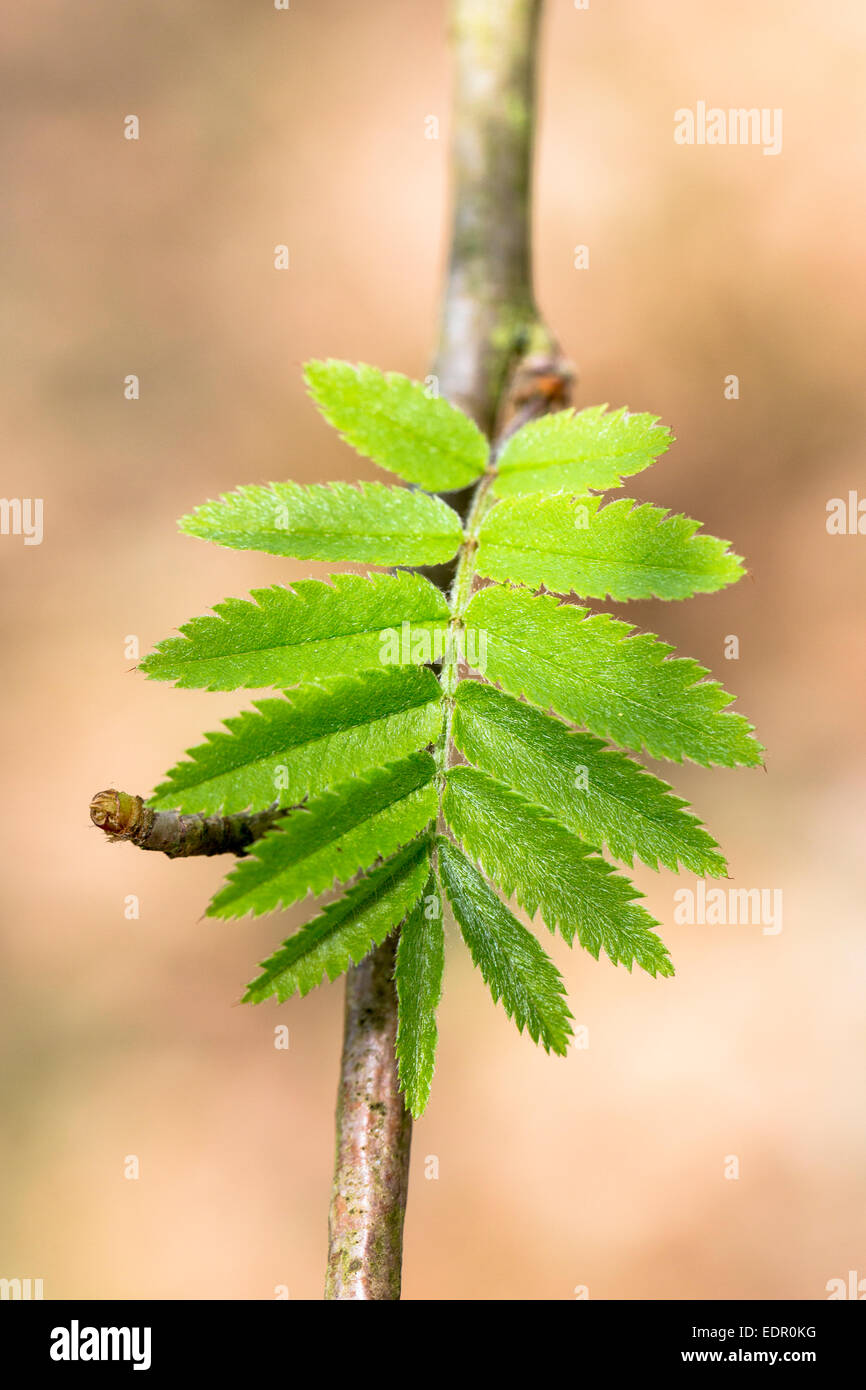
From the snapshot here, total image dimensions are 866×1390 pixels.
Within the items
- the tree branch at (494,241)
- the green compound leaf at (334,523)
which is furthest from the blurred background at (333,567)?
the green compound leaf at (334,523)

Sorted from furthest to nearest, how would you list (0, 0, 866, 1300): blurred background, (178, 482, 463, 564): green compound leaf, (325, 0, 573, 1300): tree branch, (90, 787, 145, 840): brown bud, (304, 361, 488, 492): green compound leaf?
(0, 0, 866, 1300): blurred background < (325, 0, 573, 1300): tree branch < (304, 361, 488, 492): green compound leaf < (178, 482, 463, 564): green compound leaf < (90, 787, 145, 840): brown bud

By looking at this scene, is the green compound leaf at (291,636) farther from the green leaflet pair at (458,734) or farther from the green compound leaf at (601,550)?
the green compound leaf at (601,550)

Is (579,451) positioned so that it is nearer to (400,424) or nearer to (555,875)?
(400,424)

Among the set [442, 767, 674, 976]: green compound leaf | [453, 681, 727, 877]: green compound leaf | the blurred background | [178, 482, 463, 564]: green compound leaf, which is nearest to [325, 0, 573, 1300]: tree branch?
[178, 482, 463, 564]: green compound leaf

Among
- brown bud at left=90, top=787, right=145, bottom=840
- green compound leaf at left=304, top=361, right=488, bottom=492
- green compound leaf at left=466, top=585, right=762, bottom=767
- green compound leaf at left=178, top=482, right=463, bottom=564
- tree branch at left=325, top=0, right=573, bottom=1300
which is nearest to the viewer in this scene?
brown bud at left=90, top=787, right=145, bottom=840

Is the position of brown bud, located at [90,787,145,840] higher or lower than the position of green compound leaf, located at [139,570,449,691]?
lower

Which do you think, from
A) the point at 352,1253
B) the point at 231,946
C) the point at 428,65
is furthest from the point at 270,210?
the point at 352,1253

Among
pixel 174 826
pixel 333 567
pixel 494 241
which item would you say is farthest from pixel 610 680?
pixel 333 567

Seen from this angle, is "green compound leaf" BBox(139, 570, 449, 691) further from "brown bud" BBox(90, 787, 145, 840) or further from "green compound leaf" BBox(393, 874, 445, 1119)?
"green compound leaf" BBox(393, 874, 445, 1119)
